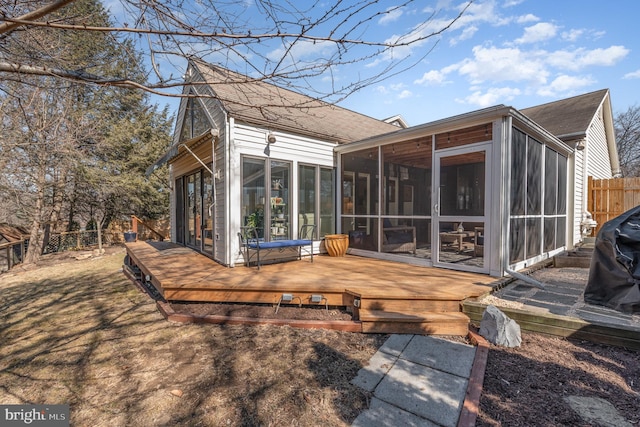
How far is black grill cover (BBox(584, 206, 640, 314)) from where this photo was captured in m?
3.17

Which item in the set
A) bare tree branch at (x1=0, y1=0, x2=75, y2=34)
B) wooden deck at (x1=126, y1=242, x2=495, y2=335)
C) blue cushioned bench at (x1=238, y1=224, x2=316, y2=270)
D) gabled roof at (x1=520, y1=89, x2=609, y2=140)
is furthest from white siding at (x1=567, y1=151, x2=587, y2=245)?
bare tree branch at (x1=0, y1=0, x2=75, y2=34)

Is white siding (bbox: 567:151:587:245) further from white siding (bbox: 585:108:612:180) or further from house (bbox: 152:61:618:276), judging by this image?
white siding (bbox: 585:108:612:180)

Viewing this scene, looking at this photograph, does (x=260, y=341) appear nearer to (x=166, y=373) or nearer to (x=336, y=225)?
(x=166, y=373)

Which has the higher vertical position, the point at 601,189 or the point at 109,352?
the point at 601,189

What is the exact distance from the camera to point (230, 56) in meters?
2.57

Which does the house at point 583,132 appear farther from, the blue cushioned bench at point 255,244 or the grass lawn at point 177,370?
the grass lawn at point 177,370

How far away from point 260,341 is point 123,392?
1.22 metres

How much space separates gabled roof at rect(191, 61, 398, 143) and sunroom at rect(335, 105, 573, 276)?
0.93 meters

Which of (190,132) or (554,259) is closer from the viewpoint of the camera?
(554,259)

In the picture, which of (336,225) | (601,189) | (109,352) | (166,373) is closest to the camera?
(166,373)

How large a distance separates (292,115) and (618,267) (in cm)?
541

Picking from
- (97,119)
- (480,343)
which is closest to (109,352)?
(480,343)

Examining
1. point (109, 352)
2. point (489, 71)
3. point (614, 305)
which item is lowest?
point (109, 352)

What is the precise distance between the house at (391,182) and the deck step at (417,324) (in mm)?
1849
